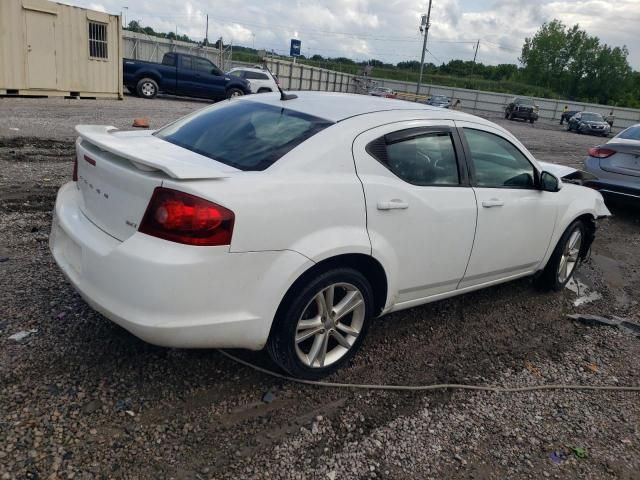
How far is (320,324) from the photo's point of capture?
3.07 m

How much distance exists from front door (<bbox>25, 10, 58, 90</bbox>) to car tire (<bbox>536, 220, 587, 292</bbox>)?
16321 mm

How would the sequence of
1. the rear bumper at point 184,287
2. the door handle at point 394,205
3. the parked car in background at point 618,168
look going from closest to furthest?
the rear bumper at point 184,287 < the door handle at point 394,205 < the parked car in background at point 618,168

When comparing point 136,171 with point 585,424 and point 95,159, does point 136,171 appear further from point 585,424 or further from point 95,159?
point 585,424

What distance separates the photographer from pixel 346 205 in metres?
2.93

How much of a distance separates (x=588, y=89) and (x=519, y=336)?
96654 millimetres

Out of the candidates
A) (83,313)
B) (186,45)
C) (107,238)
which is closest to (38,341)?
(83,313)

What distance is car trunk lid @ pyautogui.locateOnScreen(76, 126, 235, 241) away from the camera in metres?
2.59

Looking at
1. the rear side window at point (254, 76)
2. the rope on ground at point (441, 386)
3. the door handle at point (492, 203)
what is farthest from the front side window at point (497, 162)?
the rear side window at point (254, 76)

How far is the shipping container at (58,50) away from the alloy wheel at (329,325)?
16.1 m

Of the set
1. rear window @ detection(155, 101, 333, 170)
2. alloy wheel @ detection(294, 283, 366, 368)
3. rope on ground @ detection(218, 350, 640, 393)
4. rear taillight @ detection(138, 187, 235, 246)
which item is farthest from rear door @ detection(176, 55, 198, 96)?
rear taillight @ detection(138, 187, 235, 246)

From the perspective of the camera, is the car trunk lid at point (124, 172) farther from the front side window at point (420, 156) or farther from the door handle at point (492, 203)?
the door handle at point (492, 203)

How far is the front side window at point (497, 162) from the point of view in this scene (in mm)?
3840

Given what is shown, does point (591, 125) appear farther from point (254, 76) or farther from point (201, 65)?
point (201, 65)

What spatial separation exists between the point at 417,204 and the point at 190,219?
57.2 inches
